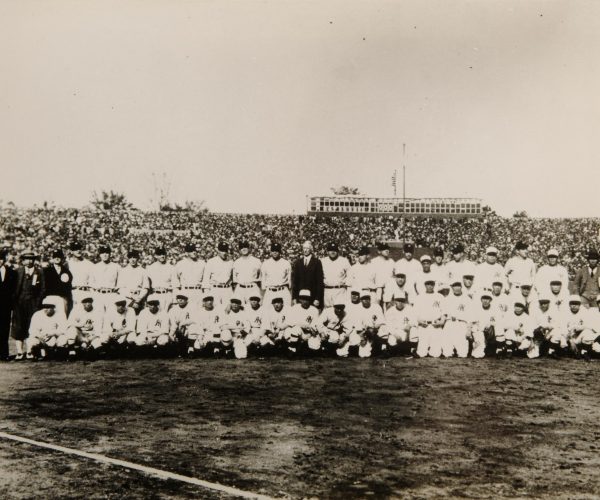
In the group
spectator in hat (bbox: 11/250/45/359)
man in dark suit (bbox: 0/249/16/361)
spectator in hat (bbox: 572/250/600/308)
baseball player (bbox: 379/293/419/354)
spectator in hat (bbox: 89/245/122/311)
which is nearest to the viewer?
man in dark suit (bbox: 0/249/16/361)

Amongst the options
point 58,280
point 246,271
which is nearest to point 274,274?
point 246,271

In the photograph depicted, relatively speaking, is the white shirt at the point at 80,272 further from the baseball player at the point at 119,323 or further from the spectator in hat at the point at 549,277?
the spectator in hat at the point at 549,277

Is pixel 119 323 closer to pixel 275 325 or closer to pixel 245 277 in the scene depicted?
pixel 245 277

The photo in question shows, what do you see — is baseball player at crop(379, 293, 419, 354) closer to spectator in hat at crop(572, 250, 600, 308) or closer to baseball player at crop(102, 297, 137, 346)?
spectator in hat at crop(572, 250, 600, 308)

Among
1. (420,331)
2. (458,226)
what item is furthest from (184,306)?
(458,226)

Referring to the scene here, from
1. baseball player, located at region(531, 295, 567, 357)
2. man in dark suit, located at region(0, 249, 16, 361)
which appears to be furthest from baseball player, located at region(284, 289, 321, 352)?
man in dark suit, located at region(0, 249, 16, 361)

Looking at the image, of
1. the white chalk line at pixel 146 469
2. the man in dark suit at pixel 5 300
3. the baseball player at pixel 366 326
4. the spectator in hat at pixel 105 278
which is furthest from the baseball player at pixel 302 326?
the white chalk line at pixel 146 469
